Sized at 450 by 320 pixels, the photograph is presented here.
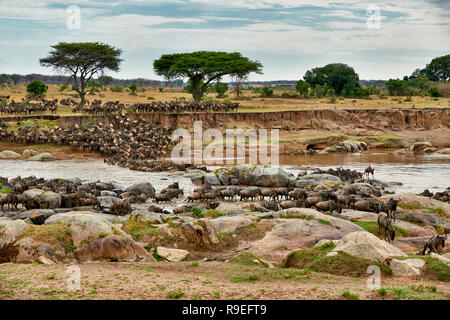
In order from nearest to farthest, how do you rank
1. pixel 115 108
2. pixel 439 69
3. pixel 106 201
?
pixel 106 201
pixel 115 108
pixel 439 69

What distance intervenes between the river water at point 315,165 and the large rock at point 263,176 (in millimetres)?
3462

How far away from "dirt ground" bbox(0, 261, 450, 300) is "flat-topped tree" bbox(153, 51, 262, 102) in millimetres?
54570

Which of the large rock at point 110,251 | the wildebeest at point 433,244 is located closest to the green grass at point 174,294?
the large rock at point 110,251

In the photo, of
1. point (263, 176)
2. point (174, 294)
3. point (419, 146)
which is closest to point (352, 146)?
point (419, 146)

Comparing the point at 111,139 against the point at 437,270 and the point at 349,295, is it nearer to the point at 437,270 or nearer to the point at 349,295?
the point at 437,270

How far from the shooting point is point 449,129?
208ft

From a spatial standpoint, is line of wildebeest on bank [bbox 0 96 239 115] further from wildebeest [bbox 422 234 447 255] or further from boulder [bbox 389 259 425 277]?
boulder [bbox 389 259 425 277]

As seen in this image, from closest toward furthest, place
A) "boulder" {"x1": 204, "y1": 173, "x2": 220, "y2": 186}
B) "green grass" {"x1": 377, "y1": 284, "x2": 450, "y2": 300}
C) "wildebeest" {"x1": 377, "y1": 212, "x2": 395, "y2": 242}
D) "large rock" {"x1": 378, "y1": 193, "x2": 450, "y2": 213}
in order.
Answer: "green grass" {"x1": 377, "y1": 284, "x2": 450, "y2": 300}, "wildebeest" {"x1": 377, "y1": 212, "x2": 395, "y2": 242}, "large rock" {"x1": 378, "y1": 193, "x2": 450, "y2": 213}, "boulder" {"x1": 204, "y1": 173, "x2": 220, "y2": 186}

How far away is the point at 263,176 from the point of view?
110ft

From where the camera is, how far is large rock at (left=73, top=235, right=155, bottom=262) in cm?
1461

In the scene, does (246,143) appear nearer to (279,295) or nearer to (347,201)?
(347,201)

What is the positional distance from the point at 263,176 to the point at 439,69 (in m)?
91.9

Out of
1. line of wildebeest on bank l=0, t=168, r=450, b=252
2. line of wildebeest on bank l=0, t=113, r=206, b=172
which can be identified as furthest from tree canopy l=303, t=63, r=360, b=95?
line of wildebeest on bank l=0, t=168, r=450, b=252

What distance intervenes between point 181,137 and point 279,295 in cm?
4240
